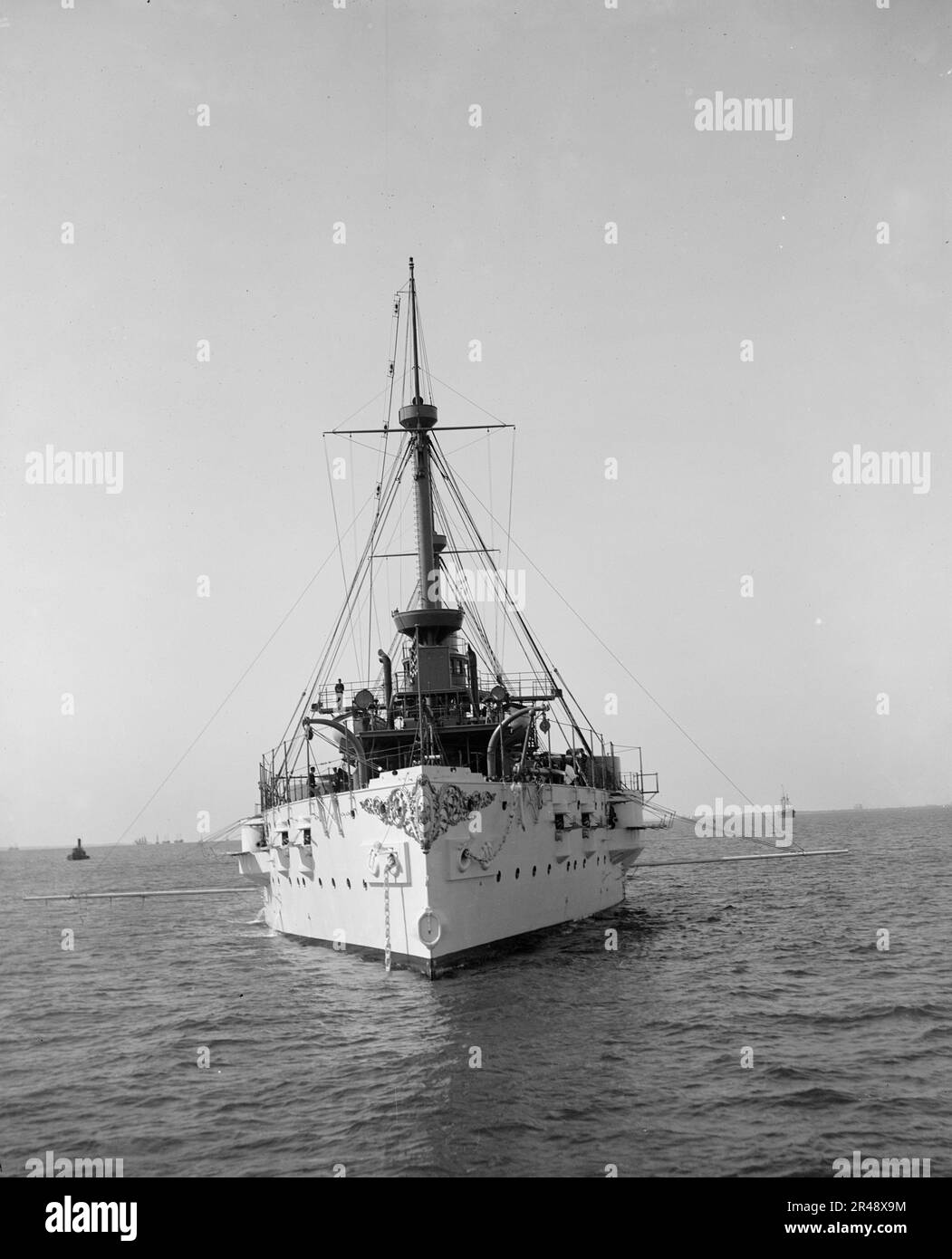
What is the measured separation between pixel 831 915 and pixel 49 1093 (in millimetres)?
29448

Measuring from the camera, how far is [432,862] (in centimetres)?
2111

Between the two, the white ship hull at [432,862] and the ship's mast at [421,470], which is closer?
the white ship hull at [432,862]

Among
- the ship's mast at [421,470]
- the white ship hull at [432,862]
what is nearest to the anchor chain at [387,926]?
the white ship hull at [432,862]

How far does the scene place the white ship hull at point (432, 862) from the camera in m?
21.5

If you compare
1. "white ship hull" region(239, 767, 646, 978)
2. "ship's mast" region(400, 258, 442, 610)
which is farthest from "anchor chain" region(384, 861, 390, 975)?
"ship's mast" region(400, 258, 442, 610)

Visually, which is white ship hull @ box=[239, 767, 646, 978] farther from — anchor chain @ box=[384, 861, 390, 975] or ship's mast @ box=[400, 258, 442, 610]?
ship's mast @ box=[400, 258, 442, 610]

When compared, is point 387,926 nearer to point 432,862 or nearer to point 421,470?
point 432,862

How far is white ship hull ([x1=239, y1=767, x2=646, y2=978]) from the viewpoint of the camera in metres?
21.5

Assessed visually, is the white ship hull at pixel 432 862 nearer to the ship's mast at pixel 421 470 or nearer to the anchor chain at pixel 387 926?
the anchor chain at pixel 387 926

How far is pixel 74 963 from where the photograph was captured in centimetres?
3284

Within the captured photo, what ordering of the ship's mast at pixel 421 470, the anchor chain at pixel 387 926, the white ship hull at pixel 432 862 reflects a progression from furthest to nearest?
1. the ship's mast at pixel 421 470
2. the anchor chain at pixel 387 926
3. the white ship hull at pixel 432 862

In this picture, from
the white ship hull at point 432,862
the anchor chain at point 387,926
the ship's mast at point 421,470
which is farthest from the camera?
the ship's mast at point 421,470

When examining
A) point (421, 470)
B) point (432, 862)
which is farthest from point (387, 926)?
point (421, 470)
